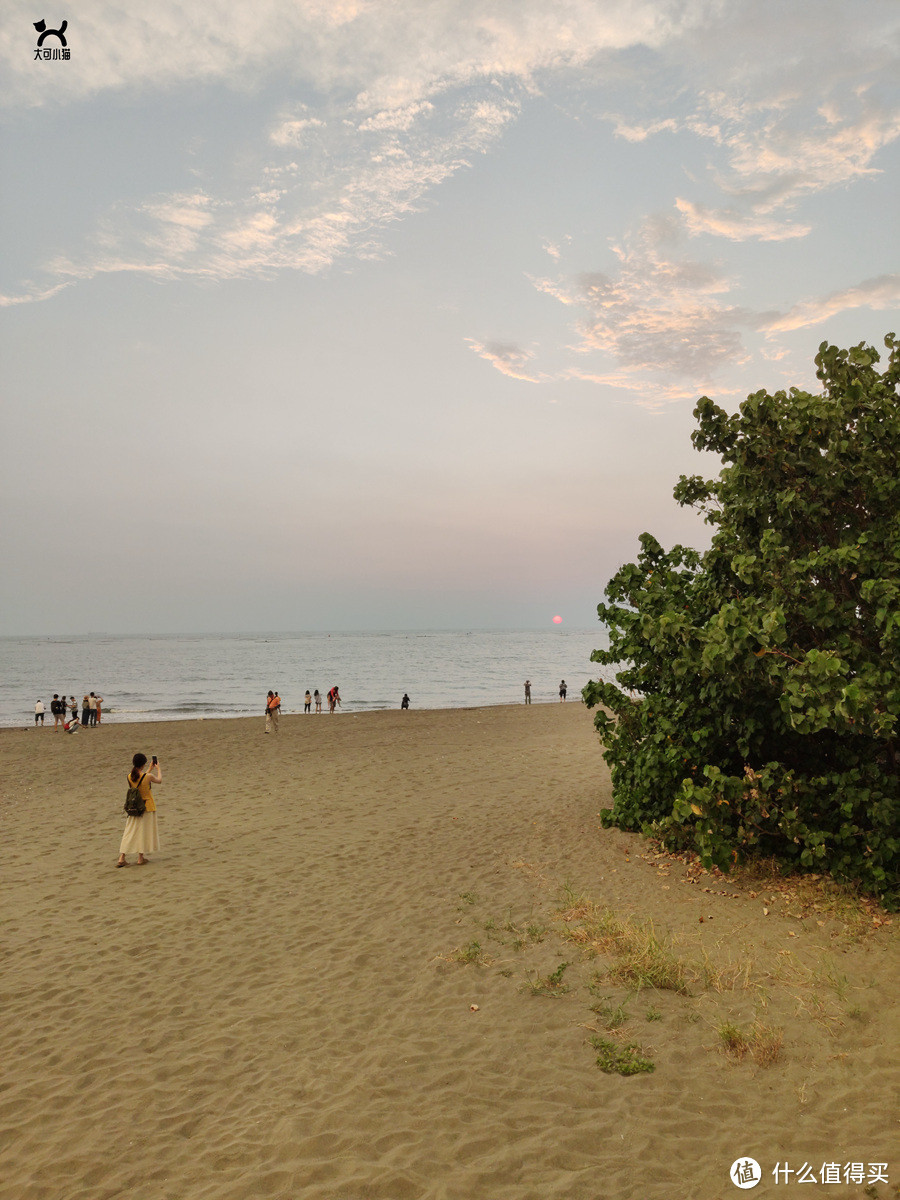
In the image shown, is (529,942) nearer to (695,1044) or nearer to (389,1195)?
(695,1044)

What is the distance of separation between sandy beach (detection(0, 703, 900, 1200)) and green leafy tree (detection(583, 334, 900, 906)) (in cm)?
123

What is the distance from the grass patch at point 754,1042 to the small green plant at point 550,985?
1730mm

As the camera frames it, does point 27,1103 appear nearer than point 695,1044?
Yes

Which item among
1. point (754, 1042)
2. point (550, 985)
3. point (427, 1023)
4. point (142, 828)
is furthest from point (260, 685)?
point (754, 1042)

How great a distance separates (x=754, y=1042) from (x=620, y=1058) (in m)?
1.31

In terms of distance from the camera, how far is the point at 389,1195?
489 cm

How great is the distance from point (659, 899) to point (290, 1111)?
6500 millimetres

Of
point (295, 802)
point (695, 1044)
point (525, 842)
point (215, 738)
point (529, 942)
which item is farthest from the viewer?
point (215, 738)

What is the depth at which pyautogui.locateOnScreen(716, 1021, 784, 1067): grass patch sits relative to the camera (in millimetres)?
6344

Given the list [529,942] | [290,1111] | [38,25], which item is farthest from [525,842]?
[38,25]

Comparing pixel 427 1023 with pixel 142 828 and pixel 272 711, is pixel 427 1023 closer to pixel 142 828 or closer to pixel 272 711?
pixel 142 828

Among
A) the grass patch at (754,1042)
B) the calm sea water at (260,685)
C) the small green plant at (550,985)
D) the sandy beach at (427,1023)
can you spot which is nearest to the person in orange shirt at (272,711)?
the calm sea water at (260,685)

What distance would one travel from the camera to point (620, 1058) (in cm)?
639

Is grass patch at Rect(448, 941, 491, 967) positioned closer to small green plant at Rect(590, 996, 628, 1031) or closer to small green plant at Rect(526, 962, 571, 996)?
small green plant at Rect(526, 962, 571, 996)
